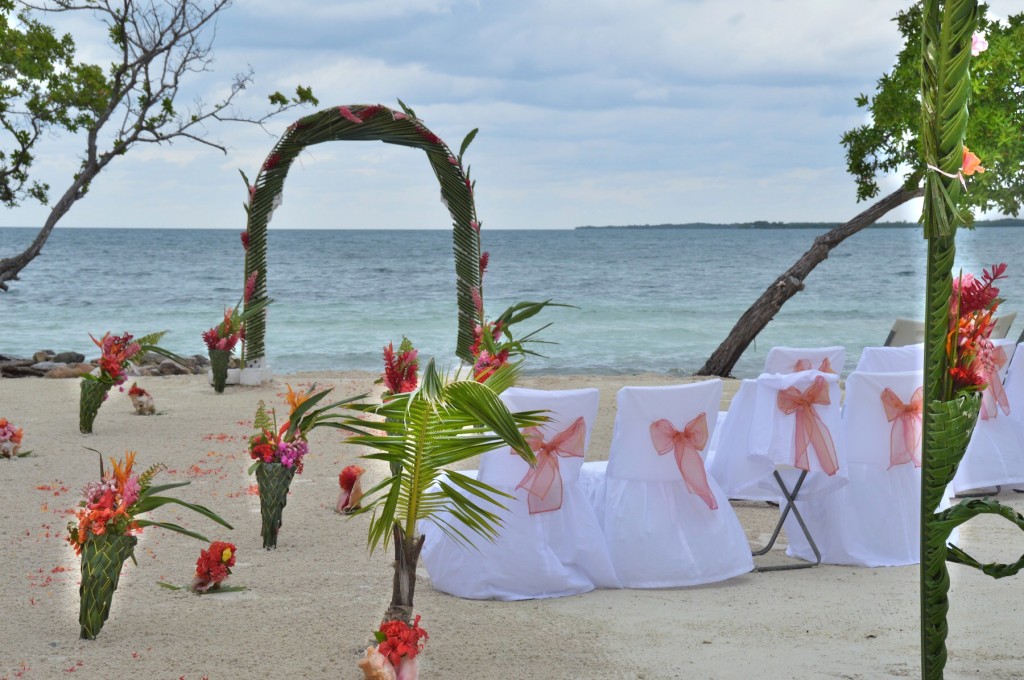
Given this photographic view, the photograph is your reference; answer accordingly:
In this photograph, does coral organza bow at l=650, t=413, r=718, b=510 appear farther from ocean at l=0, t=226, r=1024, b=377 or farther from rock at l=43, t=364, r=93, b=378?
ocean at l=0, t=226, r=1024, b=377

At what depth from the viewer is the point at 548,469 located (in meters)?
4.48

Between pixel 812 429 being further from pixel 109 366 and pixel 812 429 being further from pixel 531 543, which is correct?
pixel 109 366

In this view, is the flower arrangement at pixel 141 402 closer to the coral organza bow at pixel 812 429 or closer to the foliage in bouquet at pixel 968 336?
the coral organza bow at pixel 812 429

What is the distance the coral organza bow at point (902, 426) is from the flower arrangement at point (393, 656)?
2.86 metres

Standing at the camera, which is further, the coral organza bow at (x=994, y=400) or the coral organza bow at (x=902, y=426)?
the coral organza bow at (x=994, y=400)

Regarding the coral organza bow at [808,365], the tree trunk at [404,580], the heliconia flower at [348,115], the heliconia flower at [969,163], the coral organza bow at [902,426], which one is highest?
the heliconia flower at [348,115]

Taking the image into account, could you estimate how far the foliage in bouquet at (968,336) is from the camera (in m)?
2.82

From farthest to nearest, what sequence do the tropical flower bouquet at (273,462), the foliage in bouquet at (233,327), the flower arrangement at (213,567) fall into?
the foliage in bouquet at (233,327) < the tropical flower bouquet at (273,462) < the flower arrangement at (213,567)

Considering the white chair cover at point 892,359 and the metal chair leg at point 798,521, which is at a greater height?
the white chair cover at point 892,359

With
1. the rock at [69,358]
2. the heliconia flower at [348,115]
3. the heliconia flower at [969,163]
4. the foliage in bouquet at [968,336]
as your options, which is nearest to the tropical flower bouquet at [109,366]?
the heliconia flower at [348,115]

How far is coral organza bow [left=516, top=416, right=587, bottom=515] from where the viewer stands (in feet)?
14.6

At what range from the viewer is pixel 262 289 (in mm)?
10633

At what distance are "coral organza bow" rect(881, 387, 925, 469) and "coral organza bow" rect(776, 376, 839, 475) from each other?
33cm

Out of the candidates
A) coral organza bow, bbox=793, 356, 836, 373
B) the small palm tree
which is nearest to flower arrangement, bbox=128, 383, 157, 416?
coral organza bow, bbox=793, 356, 836, 373
